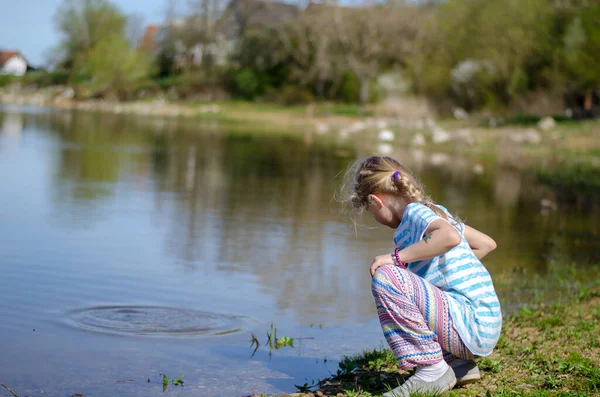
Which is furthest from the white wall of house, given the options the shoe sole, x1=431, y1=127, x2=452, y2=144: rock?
the shoe sole

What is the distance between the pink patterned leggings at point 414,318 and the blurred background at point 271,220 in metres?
0.71

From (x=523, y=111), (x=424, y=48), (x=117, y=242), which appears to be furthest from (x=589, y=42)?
(x=117, y=242)

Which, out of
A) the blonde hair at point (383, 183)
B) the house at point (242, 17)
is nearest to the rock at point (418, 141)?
the blonde hair at point (383, 183)

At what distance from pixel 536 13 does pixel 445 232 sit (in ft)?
121

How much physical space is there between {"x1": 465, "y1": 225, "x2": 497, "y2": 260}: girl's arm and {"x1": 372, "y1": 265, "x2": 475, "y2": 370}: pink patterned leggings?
0.46 meters

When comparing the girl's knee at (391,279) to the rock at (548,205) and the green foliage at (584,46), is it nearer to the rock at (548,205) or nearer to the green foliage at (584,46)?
the rock at (548,205)

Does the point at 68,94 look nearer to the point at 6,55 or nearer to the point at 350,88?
the point at 350,88

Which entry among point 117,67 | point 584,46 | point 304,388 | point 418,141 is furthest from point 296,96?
point 304,388

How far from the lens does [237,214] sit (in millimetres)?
11523

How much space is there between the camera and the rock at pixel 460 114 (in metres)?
41.2

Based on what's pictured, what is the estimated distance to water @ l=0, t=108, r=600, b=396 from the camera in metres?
5.11

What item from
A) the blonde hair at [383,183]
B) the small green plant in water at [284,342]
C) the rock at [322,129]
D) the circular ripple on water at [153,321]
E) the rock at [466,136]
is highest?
the blonde hair at [383,183]

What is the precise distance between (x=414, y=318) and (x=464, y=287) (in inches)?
11.9

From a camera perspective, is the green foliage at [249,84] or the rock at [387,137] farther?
the green foliage at [249,84]
